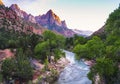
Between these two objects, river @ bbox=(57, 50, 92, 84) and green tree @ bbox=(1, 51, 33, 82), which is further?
river @ bbox=(57, 50, 92, 84)

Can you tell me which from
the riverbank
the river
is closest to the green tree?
the riverbank

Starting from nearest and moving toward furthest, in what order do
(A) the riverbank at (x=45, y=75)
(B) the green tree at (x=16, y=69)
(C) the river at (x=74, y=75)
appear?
(B) the green tree at (x=16, y=69), (A) the riverbank at (x=45, y=75), (C) the river at (x=74, y=75)

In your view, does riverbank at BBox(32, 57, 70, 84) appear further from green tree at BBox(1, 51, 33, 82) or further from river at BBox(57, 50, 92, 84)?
green tree at BBox(1, 51, 33, 82)

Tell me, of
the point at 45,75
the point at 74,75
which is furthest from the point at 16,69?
the point at 74,75

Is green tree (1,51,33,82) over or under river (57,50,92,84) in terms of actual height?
over

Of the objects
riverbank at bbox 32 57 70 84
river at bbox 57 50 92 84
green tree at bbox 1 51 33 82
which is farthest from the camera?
river at bbox 57 50 92 84

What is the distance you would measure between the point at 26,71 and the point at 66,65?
36960mm

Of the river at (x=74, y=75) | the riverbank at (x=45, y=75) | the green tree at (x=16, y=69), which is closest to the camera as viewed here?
the green tree at (x=16, y=69)

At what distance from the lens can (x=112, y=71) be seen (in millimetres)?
47469

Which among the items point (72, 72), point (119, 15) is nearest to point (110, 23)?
point (119, 15)

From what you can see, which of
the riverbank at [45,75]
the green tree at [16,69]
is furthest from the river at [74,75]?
the green tree at [16,69]

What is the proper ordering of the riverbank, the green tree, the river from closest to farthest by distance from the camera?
the green tree
the riverbank
the river

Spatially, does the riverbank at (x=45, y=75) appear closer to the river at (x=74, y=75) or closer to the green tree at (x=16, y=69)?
the river at (x=74, y=75)

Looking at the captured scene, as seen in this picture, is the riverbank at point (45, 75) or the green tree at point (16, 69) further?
the riverbank at point (45, 75)
